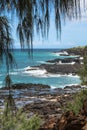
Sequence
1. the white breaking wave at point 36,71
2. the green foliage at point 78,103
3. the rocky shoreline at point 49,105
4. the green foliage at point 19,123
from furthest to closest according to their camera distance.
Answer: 1. the white breaking wave at point 36,71
2. the green foliage at point 78,103
3. the green foliage at point 19,123
4. the rocky shoreline at point 49,105

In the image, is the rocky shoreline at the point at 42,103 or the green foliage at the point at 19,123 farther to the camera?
the rocky shoreline at the point at 42,103

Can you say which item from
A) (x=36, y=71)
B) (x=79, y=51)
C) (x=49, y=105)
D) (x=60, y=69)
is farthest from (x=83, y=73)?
(x=79, y=51)

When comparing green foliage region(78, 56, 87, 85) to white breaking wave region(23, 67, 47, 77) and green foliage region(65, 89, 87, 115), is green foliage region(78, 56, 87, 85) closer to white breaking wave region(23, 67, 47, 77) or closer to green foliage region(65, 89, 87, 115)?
green foliage region(65, 89, 87, 115)

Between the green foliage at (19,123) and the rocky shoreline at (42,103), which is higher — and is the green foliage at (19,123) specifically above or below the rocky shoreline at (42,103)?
above

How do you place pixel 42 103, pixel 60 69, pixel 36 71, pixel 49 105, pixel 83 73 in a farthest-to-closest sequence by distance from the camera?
pixel 36 71 < pixel 60 69 < pixel 42 103 < pixel 49 105 < pixel 83 73

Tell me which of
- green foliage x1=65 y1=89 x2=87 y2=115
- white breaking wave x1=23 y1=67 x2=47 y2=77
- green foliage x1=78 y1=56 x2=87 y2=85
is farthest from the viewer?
white breaking wave x1=23 y1=67 x2=47 y2=77

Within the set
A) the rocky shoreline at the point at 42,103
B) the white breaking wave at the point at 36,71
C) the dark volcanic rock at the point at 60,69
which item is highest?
the rocky shoreline at the point at 42,103

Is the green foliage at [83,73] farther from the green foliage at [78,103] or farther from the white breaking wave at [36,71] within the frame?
the white breaking wave at [36,71]

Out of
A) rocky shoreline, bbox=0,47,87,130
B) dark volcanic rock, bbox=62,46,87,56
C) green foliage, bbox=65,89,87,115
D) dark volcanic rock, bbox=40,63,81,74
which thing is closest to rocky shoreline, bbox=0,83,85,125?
rocky shoreline, bbox=0,47,87,130

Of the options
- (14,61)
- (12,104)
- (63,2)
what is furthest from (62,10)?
(12,104)

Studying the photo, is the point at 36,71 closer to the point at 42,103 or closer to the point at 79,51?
the point at 79,51

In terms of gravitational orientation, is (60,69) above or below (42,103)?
below

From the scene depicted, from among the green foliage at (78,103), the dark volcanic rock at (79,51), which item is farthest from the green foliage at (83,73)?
the green foliage at (78,103)

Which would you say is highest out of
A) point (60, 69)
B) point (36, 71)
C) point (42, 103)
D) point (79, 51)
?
point (42, 103)
